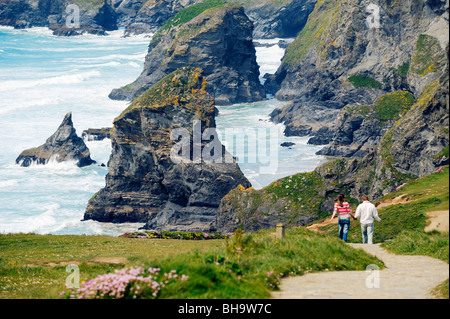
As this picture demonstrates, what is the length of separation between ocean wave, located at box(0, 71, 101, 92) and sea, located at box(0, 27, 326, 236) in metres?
0.18

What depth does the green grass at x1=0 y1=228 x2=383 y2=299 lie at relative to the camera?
13953 mm

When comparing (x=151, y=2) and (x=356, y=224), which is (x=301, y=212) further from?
(x=151, y=2)

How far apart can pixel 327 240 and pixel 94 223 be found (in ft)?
133

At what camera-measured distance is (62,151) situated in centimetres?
7750

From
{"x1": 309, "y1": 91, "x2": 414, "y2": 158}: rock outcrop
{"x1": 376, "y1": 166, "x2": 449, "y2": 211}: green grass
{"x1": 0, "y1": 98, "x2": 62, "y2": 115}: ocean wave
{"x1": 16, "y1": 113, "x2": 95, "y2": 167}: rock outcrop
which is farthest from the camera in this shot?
{"x1": 0, "y1": 98, "x2": 62, "y2": 115}: ocean wave

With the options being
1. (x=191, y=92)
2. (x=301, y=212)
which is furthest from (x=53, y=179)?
(x=301, y=212)

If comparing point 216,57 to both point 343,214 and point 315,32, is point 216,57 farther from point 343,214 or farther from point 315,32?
point 343,214

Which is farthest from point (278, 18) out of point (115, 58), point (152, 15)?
point (115, 58)

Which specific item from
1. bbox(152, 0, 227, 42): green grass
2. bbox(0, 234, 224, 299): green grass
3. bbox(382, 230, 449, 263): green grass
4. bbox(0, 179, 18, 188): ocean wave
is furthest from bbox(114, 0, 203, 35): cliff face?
bbox(382, 230, 449, 263): green grass

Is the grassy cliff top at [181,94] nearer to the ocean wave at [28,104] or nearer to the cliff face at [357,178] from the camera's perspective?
the cliff face at [357,178]

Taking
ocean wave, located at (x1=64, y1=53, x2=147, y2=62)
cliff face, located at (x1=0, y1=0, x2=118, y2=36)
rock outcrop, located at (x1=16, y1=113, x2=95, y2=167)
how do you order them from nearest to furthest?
rock outcrop, located at (x1=16, y1=113, x2=95, y2=167) → ocean wave, located at (x1=64, y1=53, x2=147, y2=62) → cliff face, located at (x1=0, y1=0, x2=118, y2=36)

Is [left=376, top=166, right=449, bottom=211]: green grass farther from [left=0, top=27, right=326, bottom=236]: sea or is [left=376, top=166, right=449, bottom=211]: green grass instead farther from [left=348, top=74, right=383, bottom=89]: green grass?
[left=348, top=74, right=383, bottom=89]: green grass

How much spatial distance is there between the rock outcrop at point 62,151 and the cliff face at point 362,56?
99.4 feet

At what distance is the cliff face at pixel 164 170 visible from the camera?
5397 centimetres
